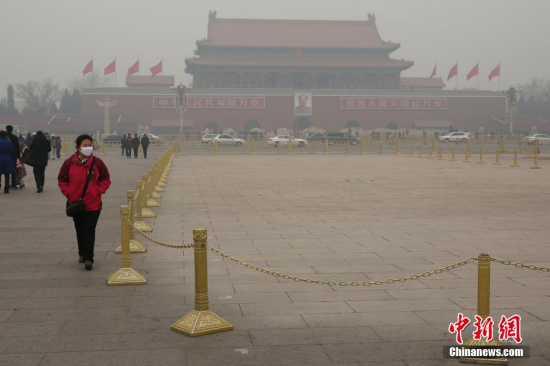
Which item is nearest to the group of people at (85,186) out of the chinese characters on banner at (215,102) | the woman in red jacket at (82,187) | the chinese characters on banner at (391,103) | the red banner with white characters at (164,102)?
the woman in red jacket at (82,187)

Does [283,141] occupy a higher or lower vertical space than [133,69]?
lower

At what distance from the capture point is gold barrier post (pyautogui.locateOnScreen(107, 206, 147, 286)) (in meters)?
5.76

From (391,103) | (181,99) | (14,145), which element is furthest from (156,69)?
(14,145)

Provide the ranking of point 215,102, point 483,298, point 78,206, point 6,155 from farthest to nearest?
point 215,102 < point 6,155 < point 78,206 < point 483,298

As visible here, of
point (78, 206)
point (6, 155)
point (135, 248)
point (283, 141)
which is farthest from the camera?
point (283, 141)

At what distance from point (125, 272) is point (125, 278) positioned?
6 centimetres

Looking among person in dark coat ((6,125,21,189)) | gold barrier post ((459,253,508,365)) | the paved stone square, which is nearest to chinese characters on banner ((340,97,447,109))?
person in dark coat ((6,125,21,189))

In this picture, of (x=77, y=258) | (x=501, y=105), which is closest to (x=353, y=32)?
(x=501, y=105)

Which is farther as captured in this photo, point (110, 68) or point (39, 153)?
point (110, 68)

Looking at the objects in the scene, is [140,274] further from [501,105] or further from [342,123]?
[501,105]

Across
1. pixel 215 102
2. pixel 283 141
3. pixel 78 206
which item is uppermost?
pixel 215 102

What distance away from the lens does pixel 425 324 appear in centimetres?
470

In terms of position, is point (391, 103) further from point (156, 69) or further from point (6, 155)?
point (6, 155)

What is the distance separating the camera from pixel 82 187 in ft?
20.8
